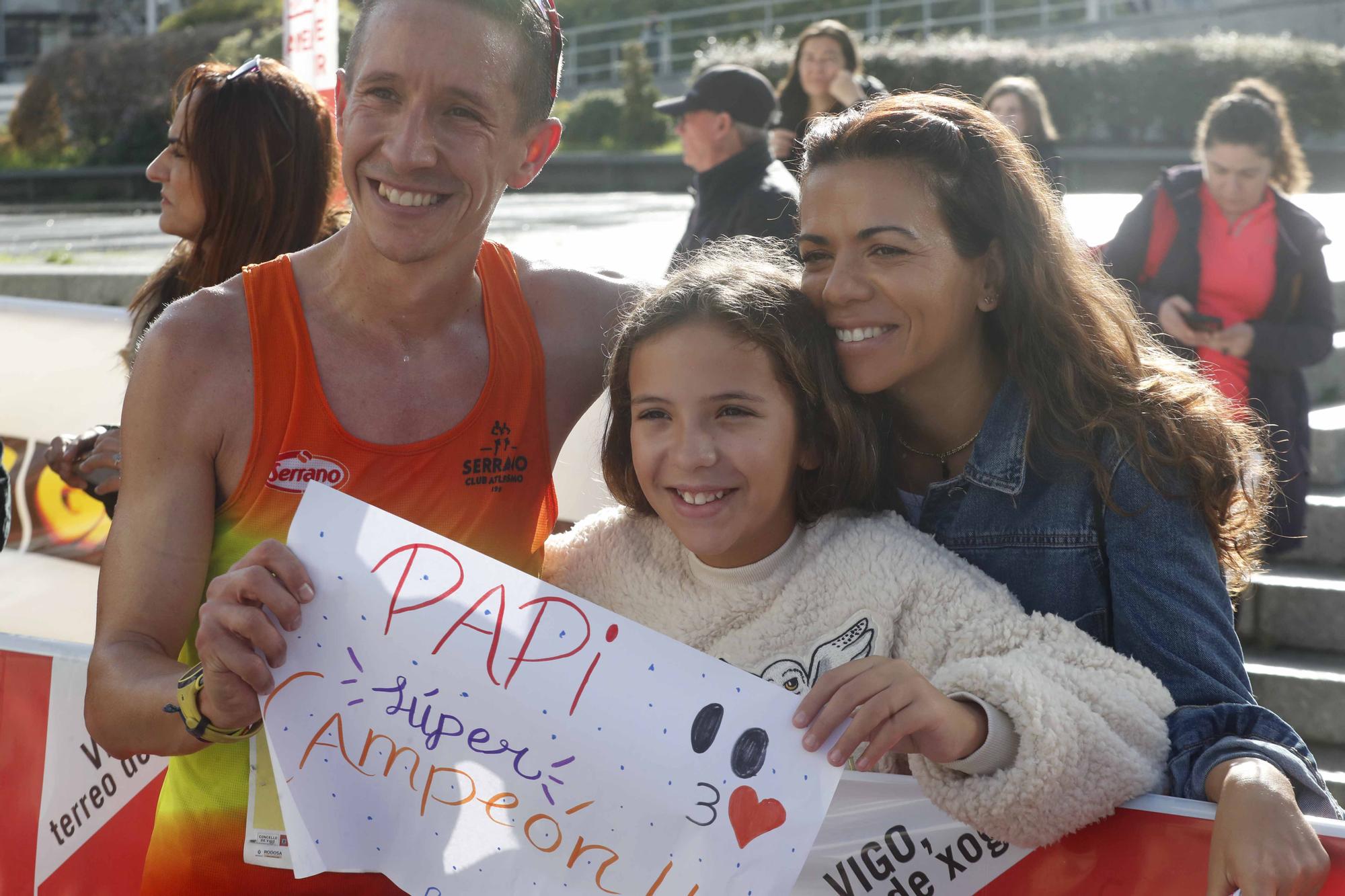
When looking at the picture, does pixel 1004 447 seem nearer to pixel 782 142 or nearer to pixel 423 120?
pixel 423 120

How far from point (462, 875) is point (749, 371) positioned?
0.97 meters

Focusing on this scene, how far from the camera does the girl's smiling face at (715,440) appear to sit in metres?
2.38

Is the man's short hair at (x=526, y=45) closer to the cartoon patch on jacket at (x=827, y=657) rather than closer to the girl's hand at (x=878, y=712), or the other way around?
the cartoon patch on jacket at (x=827, y=657)

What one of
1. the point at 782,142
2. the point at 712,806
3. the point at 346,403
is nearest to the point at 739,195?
the point at 782,142

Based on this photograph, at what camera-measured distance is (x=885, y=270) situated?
241 centimetres

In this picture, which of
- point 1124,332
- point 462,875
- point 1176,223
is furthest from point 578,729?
point 1176,223

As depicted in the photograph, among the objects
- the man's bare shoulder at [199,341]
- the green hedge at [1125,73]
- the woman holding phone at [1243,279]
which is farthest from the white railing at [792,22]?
the man's bare shoulder at [199,341]

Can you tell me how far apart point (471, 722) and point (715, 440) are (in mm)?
655

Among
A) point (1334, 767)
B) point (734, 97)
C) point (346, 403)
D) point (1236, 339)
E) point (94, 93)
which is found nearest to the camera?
point (346, 403)

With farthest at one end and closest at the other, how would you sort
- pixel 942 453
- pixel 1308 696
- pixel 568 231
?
pixel 568 231, pixel 1308 696, pixel 942 453

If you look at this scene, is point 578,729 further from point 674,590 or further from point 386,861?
point 674,590

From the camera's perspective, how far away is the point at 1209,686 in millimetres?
2080

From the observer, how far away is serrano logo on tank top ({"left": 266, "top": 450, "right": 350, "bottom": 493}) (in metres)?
2.20

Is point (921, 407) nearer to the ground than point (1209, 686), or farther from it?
farther from it
